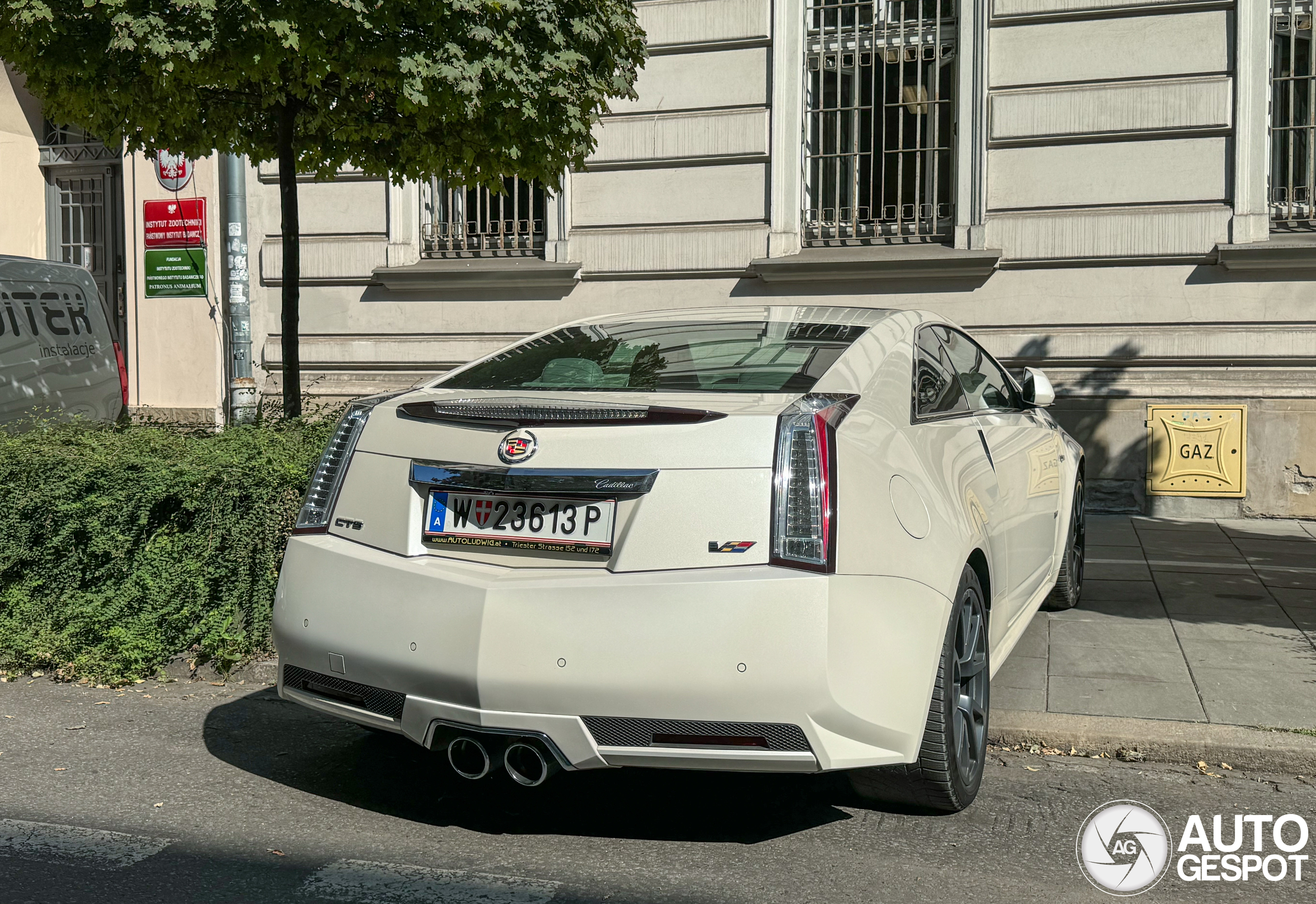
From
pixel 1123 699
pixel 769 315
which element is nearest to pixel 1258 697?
pixel 1123 699

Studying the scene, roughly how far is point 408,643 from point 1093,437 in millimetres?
8216

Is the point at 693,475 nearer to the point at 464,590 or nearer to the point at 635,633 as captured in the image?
the point at 635,633

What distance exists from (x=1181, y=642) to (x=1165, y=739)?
4.90 ft

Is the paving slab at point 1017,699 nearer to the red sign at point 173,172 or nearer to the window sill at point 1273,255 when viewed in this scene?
the window sill at point 1273,255

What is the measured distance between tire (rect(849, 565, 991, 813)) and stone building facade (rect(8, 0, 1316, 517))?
5606mm

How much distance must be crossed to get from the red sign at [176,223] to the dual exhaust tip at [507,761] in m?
11.2

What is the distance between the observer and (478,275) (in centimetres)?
1197

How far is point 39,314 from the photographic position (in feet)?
26.3

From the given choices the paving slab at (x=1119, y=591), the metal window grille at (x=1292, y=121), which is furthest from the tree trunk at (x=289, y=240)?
the metal window grille at (x=1292, y=121)

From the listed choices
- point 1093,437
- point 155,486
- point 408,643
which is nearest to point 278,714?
point 155,486

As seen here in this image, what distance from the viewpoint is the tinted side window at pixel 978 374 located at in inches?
184

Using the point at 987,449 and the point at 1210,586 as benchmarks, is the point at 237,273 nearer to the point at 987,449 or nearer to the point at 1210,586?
the point at 1210,586

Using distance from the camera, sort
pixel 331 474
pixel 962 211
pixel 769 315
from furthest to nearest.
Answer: pixel 962 211, pixel 769 315, pixel 331 474

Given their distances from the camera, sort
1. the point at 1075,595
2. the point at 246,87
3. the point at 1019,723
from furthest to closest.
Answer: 1. the point at 246,87
2. the point at 1075,595
3. the point at 1019,723
